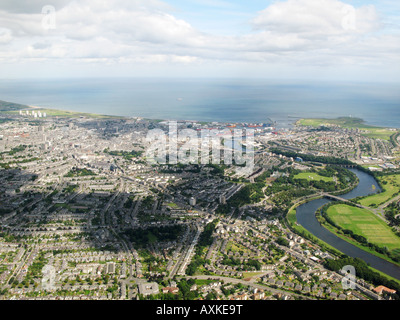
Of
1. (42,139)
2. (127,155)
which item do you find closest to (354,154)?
(127,155)

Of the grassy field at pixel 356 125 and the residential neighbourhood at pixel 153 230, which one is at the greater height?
the grassy field at pixel 356 125

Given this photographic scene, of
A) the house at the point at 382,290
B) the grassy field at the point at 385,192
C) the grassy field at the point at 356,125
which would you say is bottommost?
the house at the point at 382,290

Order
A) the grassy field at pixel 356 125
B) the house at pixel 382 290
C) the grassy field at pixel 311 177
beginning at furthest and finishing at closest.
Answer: the grassy field at pixel 356 125
the grassy field at pixel 311 177
the house at pixel 382 290

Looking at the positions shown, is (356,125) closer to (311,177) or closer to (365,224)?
(311,177)

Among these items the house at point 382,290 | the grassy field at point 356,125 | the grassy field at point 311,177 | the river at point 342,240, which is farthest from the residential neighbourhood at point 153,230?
the grassy field at point 356,125

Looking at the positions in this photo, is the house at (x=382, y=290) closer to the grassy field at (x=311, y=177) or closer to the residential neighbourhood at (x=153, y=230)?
the residential neighbourhood at (x=153, y=230)

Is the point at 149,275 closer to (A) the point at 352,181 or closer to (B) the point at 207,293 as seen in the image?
(B) the point at 207,293

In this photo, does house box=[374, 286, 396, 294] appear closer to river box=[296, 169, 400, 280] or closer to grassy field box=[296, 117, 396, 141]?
river box=[296, 169, 400, 280]
